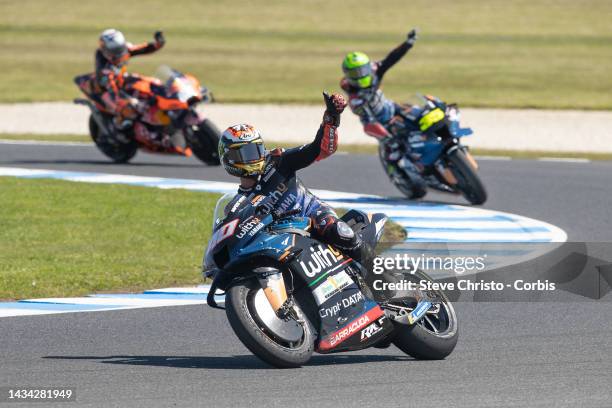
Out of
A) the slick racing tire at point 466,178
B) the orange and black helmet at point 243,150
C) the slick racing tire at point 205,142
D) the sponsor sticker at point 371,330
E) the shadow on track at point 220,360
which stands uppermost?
the orange and black helmet at point 243,150

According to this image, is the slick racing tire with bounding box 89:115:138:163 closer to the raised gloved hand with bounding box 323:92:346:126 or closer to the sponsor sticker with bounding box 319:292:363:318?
the raised gloved hand with bounding box 323:92:346:126

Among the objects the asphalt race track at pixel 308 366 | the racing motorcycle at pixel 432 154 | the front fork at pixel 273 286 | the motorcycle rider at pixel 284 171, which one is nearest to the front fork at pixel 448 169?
the racing motorcycle at pixel 432 154

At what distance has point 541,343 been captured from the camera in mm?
8453

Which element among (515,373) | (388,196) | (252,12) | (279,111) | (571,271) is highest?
(515,373)

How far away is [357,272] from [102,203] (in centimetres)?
834

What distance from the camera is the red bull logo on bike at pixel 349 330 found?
25.9ft

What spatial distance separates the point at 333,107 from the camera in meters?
8.03

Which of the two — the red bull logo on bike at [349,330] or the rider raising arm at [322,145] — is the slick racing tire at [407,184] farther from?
the red bull logo on bike at [349,330]

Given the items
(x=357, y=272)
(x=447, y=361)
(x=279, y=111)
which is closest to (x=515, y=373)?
(x=447, y=361)

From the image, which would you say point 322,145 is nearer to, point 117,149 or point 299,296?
point 299,296

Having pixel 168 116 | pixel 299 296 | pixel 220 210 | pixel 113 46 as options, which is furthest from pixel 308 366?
pixel 113 46

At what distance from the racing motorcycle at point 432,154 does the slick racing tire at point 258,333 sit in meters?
8.65

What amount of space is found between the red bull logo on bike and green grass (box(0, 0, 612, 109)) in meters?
22.4

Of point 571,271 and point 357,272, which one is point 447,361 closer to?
point 357,272
